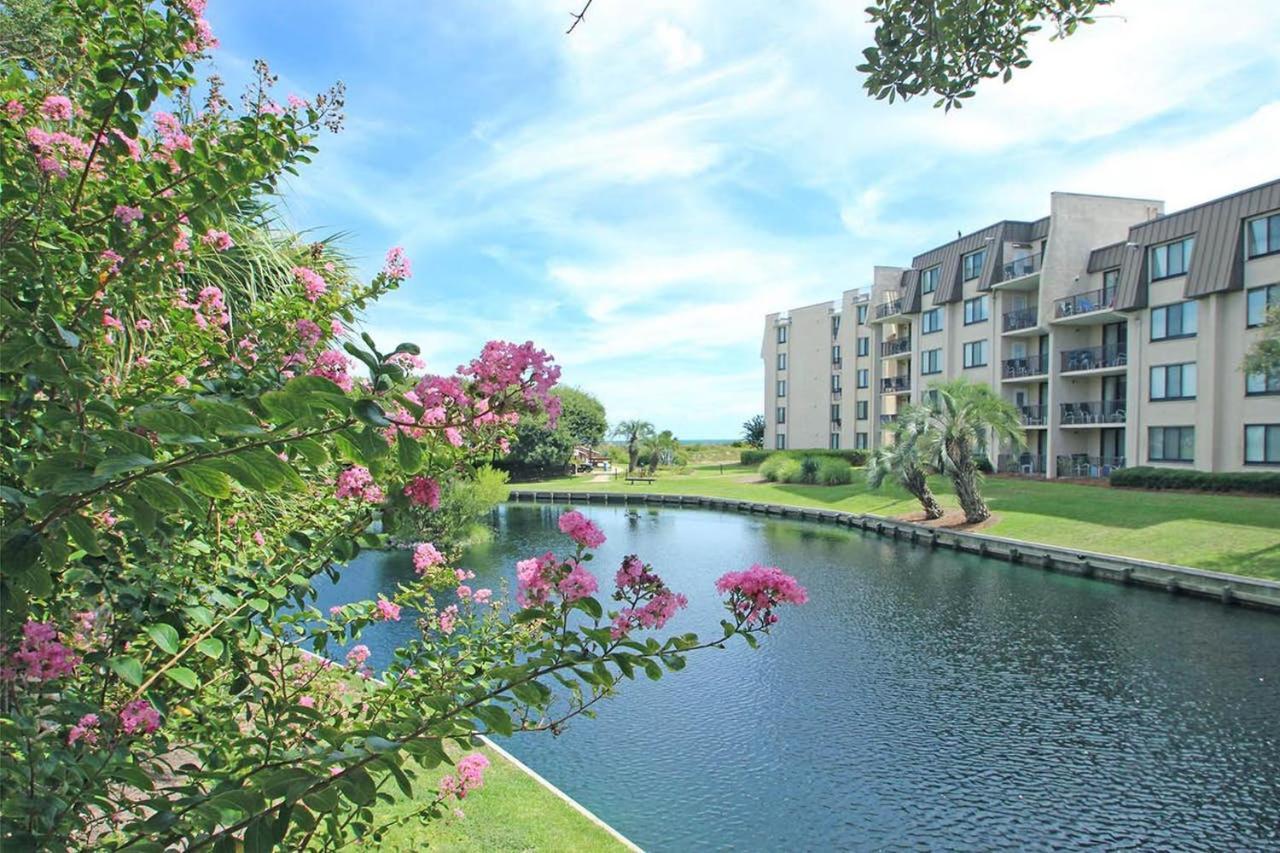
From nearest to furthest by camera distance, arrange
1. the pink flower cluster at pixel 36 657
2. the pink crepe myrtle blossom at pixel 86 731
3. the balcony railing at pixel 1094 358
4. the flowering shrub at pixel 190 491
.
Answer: the flowering shrub at pixel 190 491 < the pink flower cluster at pixel 36 657 < the pink crepe myrtle blossom at pixel 86 731 < the balcony railing at pixel 1094 358

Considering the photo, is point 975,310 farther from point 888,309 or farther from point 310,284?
point 310,284

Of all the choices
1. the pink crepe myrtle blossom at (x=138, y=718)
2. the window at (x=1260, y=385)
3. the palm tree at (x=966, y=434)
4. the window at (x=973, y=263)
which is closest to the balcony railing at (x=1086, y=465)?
the window at (x=1260, y=385)

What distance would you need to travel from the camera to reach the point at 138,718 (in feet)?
7.28

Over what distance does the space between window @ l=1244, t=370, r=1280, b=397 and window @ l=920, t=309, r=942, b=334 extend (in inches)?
700

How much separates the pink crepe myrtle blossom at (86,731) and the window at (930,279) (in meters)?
47.3

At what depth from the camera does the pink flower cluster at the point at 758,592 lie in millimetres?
2588

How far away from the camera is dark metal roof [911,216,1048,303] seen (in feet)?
129

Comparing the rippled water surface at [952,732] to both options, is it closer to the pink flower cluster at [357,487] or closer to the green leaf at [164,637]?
the pink flower cluster at [357,487]

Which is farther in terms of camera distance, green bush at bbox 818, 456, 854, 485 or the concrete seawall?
green bush at bbox 818, 456, 854, 485

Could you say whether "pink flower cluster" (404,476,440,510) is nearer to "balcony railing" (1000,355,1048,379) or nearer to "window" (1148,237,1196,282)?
"window" (1148,237,1196,282)

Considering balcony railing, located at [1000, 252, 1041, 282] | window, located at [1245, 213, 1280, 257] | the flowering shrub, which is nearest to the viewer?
the flowering shrub

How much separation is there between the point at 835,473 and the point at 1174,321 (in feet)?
62.1

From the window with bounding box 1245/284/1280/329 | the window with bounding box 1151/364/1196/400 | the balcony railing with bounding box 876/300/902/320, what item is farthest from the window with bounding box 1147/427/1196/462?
the balcony railing with bounding box 876/300/902/320

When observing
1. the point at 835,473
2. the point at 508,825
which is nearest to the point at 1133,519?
the point at 835,473
